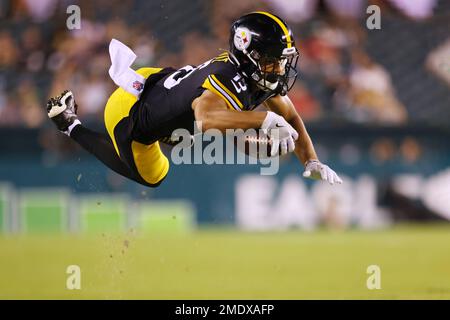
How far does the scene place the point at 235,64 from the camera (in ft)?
21.0

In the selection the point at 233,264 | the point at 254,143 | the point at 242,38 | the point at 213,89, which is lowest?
the point at 233,264

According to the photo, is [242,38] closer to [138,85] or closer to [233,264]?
[138,85]

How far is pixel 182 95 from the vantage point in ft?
21.4

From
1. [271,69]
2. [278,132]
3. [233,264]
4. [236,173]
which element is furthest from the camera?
[236,173]

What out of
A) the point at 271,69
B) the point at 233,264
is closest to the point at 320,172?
the point at 271,69

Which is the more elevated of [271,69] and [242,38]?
[242,38]

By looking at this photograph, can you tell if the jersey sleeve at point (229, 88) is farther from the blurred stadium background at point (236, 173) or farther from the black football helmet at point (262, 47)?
the blurred stadium background at point (236, 173)

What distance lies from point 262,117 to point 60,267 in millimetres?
4026

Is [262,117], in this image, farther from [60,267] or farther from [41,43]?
[41,43]

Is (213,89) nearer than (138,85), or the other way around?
(213,89)

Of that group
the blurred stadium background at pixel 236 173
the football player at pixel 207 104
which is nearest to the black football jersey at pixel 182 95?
the football player at pixel 207 104

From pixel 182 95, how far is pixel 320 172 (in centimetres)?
118

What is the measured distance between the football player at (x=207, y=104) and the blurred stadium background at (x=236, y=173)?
1.33 metres

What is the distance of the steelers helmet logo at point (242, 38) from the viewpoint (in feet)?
20.6
